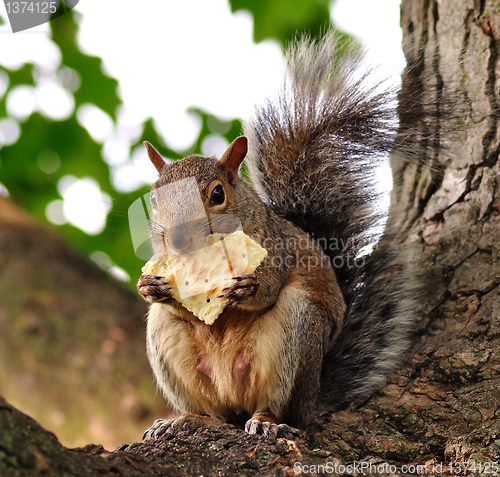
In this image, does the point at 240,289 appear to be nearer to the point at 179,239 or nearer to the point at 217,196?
the point at 179,239

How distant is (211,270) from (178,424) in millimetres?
558

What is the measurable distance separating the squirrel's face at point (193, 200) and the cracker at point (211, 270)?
6 centimetres

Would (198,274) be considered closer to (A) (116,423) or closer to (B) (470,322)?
(A) (116,423)

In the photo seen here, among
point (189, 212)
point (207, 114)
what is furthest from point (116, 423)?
point (207, 114)

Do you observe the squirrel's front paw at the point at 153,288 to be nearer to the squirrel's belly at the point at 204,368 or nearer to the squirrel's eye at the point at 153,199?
the squirrel's belly at the point at 204,368

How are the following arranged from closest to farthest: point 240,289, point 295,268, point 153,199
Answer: point 240,289, point 153,199, point 295,268

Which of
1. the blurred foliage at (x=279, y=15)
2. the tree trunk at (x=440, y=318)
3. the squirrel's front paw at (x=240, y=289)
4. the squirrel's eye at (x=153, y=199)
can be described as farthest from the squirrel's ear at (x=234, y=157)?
the blurred foliage at (x=279, y=15)

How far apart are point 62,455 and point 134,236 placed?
1132 millimetres

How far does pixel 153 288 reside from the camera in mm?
1697

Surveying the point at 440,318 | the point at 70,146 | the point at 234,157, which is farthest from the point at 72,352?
the point at 440,318

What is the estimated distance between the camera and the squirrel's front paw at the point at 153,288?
1.70 meters

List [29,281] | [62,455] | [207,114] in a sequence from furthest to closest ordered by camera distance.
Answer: [207,114] < [29,281] < [62,455]

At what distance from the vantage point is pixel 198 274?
173 cm

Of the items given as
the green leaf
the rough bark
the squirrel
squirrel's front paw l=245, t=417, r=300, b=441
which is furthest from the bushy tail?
the green leaf
